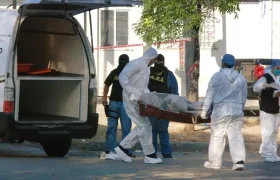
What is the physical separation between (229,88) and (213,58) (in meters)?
16.6

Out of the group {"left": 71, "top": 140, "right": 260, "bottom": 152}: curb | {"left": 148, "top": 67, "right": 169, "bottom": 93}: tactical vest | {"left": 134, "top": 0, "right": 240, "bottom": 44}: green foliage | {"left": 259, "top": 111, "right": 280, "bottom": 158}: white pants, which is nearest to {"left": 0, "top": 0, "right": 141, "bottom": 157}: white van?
{"left": 148, "top": 67, "right": 169, "bottom": 93}: tactical vest

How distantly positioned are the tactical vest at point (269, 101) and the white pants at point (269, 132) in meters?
0.08

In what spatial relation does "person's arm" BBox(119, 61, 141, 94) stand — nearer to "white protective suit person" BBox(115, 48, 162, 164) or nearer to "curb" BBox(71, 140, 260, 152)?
"white protective suit person" BBox(115, 48, 162, 164)

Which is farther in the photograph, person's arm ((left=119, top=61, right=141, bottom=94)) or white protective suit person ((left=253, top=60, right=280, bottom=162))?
white protective suit person ((left=253, top=60, right=280, bottom=162))

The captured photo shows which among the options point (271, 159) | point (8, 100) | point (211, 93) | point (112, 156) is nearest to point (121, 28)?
Result: point (271, 159)

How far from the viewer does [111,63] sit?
27859 mm

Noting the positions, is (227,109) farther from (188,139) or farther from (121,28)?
(121,28)

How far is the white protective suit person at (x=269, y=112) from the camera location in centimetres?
1342

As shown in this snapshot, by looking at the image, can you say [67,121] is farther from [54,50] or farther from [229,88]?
[229,88]

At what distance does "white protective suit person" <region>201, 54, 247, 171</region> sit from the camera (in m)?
11.8

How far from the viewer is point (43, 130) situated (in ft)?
Result: 41.0

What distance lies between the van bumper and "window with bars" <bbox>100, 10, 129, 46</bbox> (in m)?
15.0

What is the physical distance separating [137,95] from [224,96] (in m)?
1.34

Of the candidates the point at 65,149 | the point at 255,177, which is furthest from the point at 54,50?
the point at 255,177
